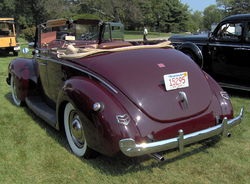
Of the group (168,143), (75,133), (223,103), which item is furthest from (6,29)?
(168,143)

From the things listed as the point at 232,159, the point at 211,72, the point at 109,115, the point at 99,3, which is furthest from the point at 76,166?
the point at 99,3

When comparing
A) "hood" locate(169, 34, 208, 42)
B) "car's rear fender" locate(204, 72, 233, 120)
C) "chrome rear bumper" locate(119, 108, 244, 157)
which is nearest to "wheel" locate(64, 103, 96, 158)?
"chrome rear bumper" locate(119, 108, 244, 157)

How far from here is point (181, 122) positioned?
306 cm

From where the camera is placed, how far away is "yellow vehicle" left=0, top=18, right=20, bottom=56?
47.7 feet

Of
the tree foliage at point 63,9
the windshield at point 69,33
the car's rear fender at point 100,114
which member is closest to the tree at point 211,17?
the tree foliage at point 63,9

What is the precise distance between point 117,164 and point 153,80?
101 centimetres

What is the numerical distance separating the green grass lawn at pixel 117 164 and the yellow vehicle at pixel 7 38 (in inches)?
457

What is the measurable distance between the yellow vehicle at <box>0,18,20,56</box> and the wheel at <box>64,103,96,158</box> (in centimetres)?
1238

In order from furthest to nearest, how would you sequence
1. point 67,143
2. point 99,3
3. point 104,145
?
point 99,3
point 67,143
point 104,145

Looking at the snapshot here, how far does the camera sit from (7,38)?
14.6 m

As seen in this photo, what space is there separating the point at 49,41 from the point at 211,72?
3.69 m

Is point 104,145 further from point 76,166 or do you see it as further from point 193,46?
point 193,46

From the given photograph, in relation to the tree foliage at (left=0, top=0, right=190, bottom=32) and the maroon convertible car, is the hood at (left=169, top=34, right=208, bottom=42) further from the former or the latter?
the tree foliage at (left=0, top=0, right=190, bottom=32)

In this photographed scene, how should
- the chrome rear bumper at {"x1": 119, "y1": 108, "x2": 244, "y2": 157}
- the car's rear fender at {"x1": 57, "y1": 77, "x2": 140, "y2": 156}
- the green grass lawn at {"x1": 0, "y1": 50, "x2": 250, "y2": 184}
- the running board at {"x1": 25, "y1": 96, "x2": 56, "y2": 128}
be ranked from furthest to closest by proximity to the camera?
the running board at {"x1": 25, "y1": 96, "x2": 56, "y2": 128}
the green grass lawn at {"x1": 0, "y1": 50, "x2": 250, "y2": 184}
the car's rear fender at {"x1": 57, "y1": 77, "x2": 140, "y2": 156}
the chrome rear bumper at {"x1": 119, "y1": 108, "x2": 244, "y2": 157}
